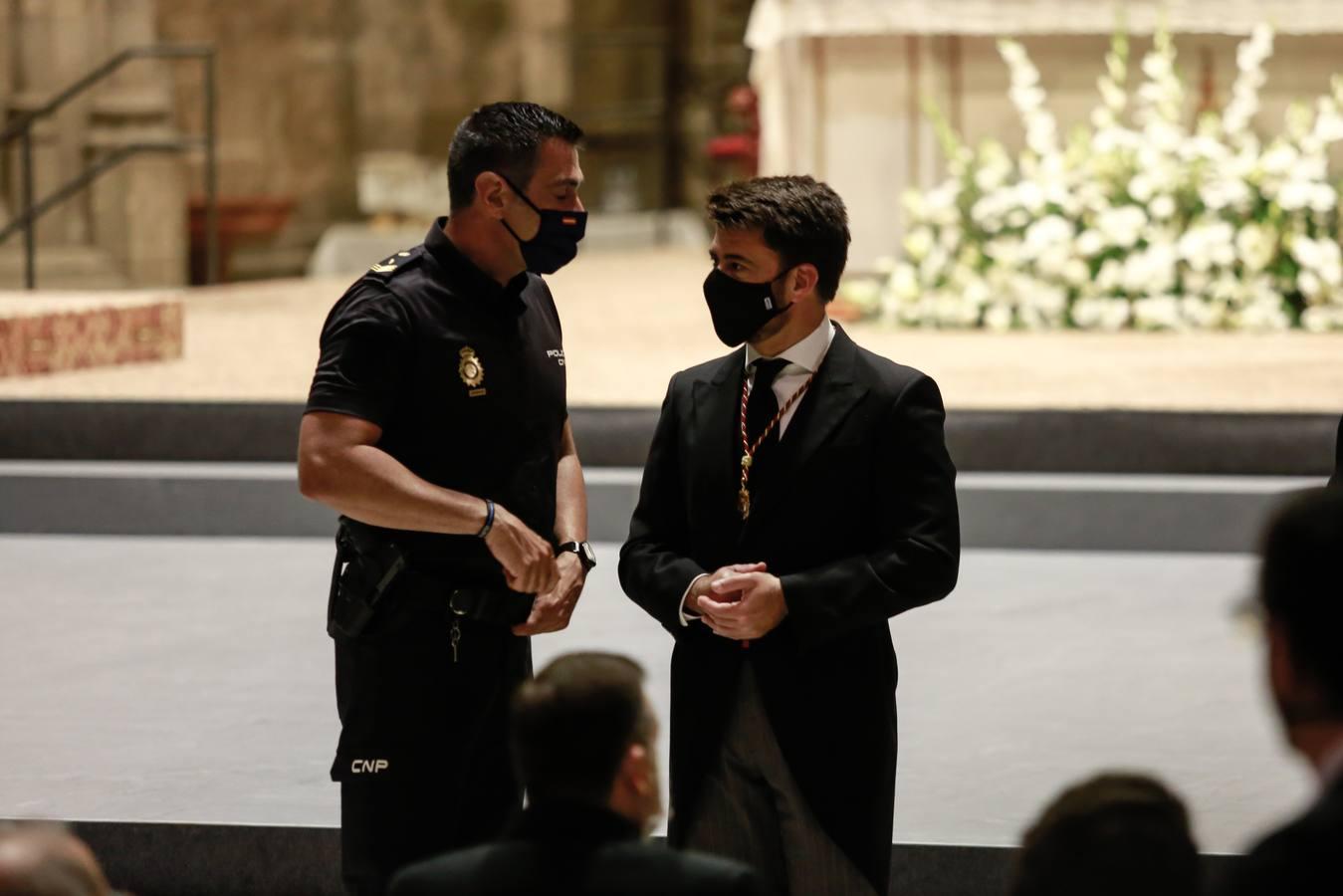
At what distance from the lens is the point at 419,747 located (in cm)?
304

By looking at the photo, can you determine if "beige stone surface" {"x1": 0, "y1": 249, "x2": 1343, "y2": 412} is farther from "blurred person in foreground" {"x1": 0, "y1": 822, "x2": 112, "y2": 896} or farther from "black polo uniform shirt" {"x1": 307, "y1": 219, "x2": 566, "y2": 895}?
"blurred person in foreground" {"x1": 0, "y1": 822, "x2": 112, "y2": 896}

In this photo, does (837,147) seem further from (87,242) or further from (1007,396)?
(87,242)

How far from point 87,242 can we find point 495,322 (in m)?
10.1

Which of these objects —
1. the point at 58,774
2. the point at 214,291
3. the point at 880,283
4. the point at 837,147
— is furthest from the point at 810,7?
→ the point at 58,774

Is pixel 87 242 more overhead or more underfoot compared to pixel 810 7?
more underfoot

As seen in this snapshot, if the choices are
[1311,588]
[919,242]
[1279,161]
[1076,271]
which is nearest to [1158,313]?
[1076,271]

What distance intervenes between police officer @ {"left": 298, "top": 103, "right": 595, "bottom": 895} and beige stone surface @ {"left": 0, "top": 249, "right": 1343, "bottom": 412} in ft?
13.1

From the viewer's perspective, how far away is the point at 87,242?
1261 centimetres

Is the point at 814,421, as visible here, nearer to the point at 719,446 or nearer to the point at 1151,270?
the point at 719,446

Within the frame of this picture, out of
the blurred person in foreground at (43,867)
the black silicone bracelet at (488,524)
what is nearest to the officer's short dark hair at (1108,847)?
the blurred person in foreground at (43,867)

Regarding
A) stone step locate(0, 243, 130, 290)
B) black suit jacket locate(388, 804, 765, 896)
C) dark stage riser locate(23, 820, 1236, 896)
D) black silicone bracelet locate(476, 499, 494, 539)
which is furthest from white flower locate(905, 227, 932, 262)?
black suit jacket locate(388, 804, 765, 896)

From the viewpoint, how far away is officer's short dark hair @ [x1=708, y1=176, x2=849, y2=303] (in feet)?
9.43

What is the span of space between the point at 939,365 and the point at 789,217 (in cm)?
515

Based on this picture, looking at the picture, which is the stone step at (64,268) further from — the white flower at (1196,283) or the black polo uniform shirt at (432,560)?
the black polo uniform shirt at (432,560)
